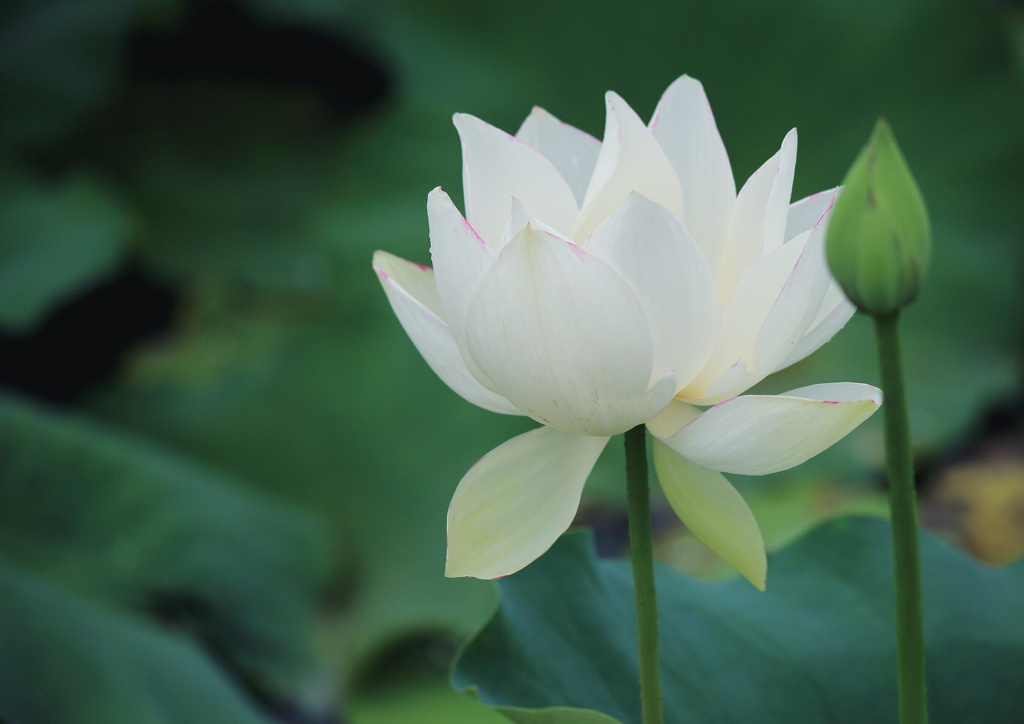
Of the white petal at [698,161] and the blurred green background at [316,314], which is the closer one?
the white petal at [698,161]

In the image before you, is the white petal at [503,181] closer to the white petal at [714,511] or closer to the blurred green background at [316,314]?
the white petal at [714,511]

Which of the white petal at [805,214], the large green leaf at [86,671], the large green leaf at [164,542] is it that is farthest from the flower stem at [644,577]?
the large green leaf at [164,542]

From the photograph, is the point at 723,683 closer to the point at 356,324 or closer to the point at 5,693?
the point at 5,693

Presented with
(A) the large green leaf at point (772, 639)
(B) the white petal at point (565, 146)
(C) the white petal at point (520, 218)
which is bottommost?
(A) the large green leaf at point (772, 639)

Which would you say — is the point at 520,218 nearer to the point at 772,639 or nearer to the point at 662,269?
the point at 662,269

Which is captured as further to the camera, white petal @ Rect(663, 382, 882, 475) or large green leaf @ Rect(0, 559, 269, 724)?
large green leaf @ Rect(0, 559, 269, 724)

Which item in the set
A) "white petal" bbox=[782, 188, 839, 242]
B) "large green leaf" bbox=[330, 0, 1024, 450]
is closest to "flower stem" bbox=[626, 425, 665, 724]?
"white petal" bbox=[782, 188, 839, 242]

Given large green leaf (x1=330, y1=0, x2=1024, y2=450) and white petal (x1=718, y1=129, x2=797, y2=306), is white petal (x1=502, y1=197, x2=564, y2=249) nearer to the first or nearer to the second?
white petal (x1=718, y1=129, x2=797, y2=306)
